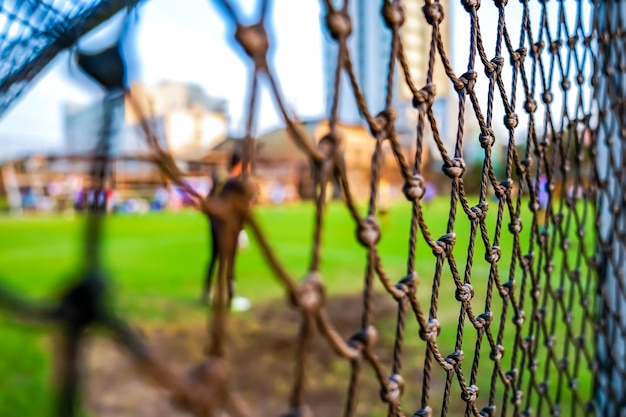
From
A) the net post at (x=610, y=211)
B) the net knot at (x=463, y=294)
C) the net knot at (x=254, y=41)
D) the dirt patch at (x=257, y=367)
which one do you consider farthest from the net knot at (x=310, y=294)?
the dirt patch at (x=257, y=367)

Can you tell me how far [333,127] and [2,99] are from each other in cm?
32

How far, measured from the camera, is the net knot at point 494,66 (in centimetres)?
45

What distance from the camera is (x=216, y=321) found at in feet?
0.72

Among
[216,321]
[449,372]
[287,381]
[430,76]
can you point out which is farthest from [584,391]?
[216,321]

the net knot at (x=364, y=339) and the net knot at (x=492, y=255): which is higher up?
the net knot at (x=492, y=255)

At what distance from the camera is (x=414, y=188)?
0.37 m

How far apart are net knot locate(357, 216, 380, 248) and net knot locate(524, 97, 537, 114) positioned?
31 centimetres

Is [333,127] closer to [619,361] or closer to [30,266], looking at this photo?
[619,361]

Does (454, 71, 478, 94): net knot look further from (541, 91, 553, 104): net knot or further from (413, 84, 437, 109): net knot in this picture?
(541, 91, 553, 104): net knot

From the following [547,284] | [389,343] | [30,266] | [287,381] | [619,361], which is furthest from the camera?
[30,266]

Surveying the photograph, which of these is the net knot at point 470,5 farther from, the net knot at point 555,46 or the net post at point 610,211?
the net post at point 610,211

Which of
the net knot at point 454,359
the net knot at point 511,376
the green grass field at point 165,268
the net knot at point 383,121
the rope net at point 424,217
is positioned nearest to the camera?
the rope net at point 424,217

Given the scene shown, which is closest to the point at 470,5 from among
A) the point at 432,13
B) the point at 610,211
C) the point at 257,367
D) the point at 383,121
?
the point at 432,13

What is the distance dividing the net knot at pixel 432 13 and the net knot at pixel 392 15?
0.06 m
